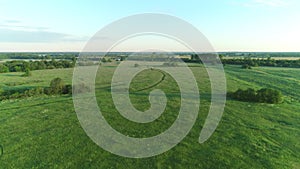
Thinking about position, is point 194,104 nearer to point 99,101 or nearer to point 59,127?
point 99,101

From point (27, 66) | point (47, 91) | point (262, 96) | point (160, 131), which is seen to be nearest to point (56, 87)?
point (47, 91)

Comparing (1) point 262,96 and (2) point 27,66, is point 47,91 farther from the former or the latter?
(2) point 27,66

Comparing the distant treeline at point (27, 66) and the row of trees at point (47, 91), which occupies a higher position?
the distant treeline at point (27, 66)

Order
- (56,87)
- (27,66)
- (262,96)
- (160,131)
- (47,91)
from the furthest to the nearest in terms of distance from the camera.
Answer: (27,66)
(56,87)
(47,91)
(262,96)
(160,131)

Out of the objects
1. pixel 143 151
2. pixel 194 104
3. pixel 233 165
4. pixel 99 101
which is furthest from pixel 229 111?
pixel 99 101

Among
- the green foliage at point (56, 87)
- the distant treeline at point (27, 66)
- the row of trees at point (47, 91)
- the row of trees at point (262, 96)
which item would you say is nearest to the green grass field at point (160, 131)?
the row of trees at point (262, 96)

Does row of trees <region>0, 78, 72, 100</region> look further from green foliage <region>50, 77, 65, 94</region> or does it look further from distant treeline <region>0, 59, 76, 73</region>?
distant treeline <region>0, 59, 76, 73</region>

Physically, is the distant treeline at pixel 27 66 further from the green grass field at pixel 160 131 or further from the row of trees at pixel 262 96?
the row of trees at pixel 262 96

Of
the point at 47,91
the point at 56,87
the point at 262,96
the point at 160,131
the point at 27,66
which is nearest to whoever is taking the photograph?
the point at 160,131

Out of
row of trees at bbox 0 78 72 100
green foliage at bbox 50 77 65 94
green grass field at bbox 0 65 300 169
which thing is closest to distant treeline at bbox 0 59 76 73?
row of trees at bbox 0 78 72 100

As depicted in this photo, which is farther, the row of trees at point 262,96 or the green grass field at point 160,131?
the row of trees at point 262,96

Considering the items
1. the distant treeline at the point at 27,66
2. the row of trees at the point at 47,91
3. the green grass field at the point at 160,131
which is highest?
the distant treeline at the point at 27,66

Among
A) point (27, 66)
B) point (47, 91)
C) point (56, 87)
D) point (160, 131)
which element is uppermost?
point (27, 66)
